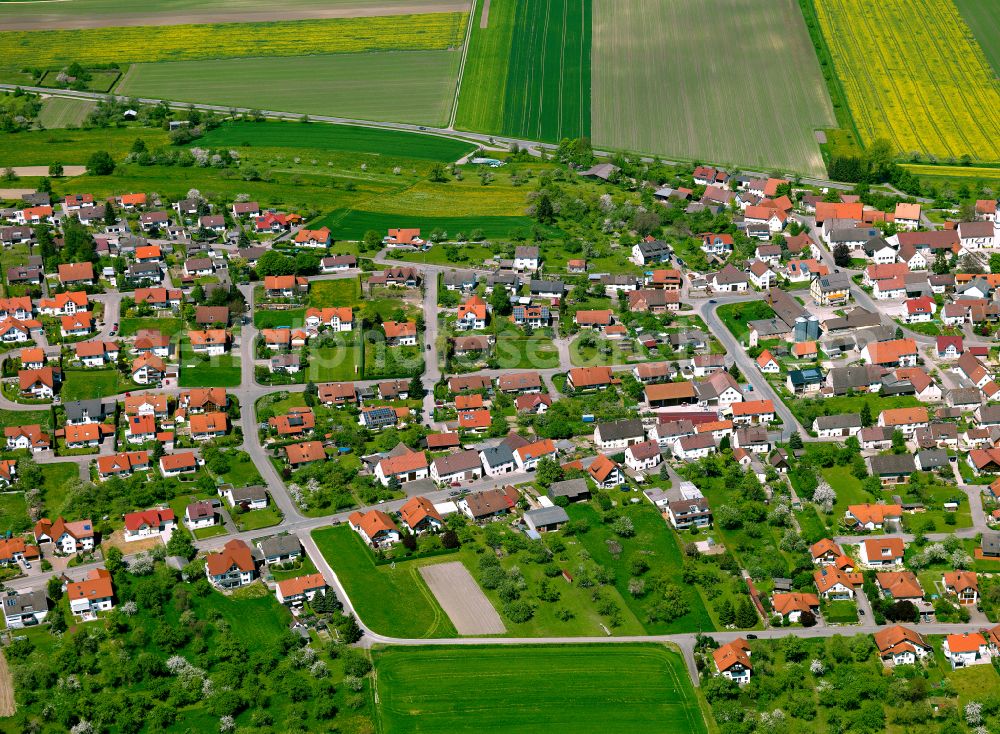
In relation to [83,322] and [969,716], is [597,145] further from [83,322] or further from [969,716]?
[969,716]

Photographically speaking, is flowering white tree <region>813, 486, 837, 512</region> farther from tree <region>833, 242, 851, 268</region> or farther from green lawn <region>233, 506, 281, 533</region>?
tree <region>833, 242, 851, 268</region>

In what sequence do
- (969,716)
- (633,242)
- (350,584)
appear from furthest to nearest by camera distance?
(633,242)
(350,584)
(969,716)

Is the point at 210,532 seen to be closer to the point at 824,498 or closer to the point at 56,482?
the point at 56,482

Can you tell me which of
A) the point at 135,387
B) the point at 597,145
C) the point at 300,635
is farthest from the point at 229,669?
the point at 597,145

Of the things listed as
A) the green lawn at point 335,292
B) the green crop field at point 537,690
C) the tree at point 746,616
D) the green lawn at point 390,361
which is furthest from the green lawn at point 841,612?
the green lawn at point 335,292

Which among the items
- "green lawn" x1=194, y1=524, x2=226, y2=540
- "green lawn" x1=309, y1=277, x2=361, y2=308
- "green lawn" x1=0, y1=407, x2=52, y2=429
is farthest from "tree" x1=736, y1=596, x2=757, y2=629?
"green lawn" x1=0, y1=407, x2=52, y2=429

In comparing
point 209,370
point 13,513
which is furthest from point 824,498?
point 13,513
